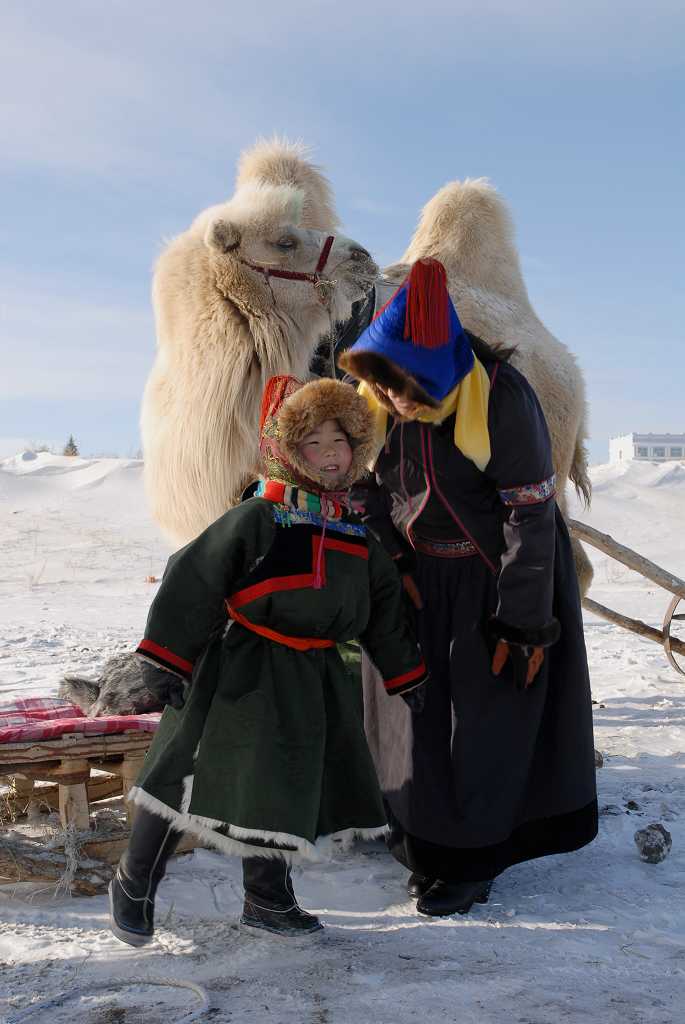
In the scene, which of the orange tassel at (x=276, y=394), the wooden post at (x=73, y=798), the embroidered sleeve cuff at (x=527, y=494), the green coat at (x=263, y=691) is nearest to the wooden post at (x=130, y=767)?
the wooden post at (x=73, y=798)

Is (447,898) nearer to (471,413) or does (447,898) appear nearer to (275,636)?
(275,636)

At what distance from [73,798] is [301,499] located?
1234 millimetres

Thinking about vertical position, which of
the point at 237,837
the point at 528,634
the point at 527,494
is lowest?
the point at 237,837

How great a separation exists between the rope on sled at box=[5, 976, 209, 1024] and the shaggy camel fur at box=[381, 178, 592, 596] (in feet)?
10.8

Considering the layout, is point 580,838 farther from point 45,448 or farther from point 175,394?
point 45,448

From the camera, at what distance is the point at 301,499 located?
2463 millimetres

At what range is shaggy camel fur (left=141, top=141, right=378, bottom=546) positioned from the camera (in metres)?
3.79

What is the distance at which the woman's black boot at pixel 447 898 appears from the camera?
8.70 ft

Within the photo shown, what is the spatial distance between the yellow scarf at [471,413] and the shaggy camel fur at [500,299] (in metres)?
2.17

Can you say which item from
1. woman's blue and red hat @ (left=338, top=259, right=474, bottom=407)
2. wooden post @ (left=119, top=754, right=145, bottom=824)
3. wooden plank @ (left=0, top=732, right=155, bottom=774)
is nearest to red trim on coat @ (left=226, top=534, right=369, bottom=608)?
woman's blue and red hat @ (left=338, top=259, right=474, bottom=407)

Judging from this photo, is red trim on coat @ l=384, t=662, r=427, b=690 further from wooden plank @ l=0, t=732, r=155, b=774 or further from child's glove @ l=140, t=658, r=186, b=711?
wooden plank @ l=0, t=732, r=155, b=774

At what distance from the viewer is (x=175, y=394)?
394 centimetres

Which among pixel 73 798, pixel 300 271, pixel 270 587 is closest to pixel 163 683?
pixel 270 587

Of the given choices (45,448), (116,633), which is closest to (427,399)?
(116,633)
